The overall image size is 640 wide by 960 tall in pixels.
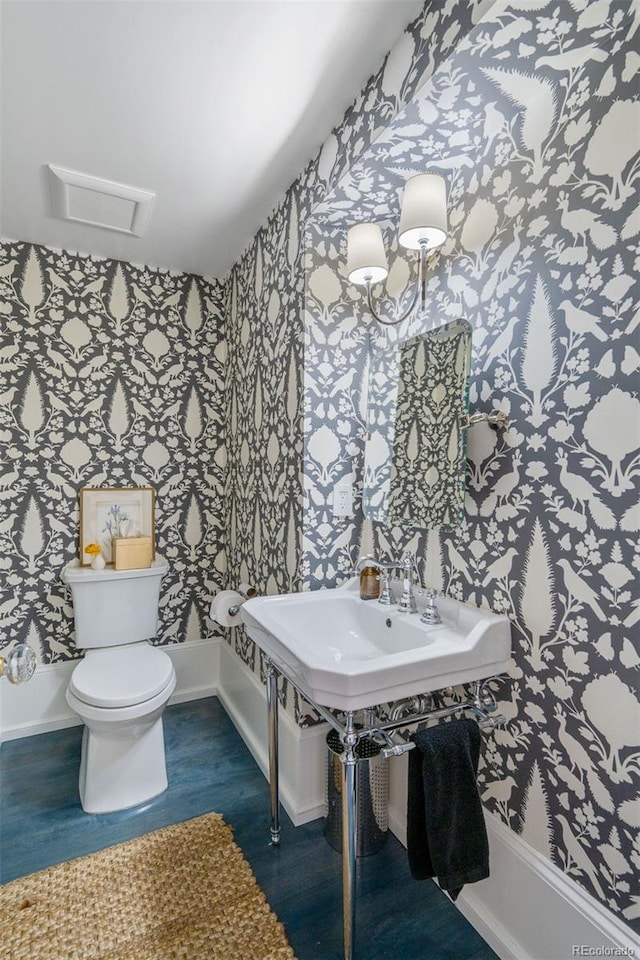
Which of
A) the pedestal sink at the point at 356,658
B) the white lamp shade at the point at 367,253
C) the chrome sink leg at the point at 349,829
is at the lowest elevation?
the chrome sink leg at the point at 349,829

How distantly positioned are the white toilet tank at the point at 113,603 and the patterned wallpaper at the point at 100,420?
0.24 metres

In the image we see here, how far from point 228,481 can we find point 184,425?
408 millimetres

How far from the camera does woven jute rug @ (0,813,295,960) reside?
51.3 inches

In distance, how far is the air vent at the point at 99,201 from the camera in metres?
1.84

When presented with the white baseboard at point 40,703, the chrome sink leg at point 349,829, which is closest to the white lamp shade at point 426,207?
the chrome sink leg at point 349,829

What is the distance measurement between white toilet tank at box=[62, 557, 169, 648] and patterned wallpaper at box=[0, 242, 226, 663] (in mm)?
239

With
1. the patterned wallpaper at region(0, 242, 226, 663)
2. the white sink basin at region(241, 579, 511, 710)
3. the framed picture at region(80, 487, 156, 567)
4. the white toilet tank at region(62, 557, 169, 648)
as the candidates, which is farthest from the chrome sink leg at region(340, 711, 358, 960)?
the patterned wallpaper at region(0, 242, 226, 663)

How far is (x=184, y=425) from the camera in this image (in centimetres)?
273

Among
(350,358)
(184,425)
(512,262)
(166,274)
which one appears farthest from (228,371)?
(512,262)

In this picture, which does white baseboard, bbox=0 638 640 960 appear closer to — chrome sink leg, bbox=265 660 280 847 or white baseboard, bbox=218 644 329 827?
white baseboard, bbox=218 644 329 827

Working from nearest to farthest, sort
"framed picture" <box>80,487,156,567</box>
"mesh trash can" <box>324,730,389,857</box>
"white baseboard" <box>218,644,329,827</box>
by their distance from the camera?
"mesh trash can" <box>324,730,389,857</box>
"white baseboard" <box>218,644,329,827</box>
"framed picture" <box>80,487,156,567</box>

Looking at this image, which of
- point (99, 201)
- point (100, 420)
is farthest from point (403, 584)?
point (99, 201)

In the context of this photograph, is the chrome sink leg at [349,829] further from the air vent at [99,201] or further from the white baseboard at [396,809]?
the air vent at [99,201]

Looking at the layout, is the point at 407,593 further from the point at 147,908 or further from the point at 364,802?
the point at 147,908
